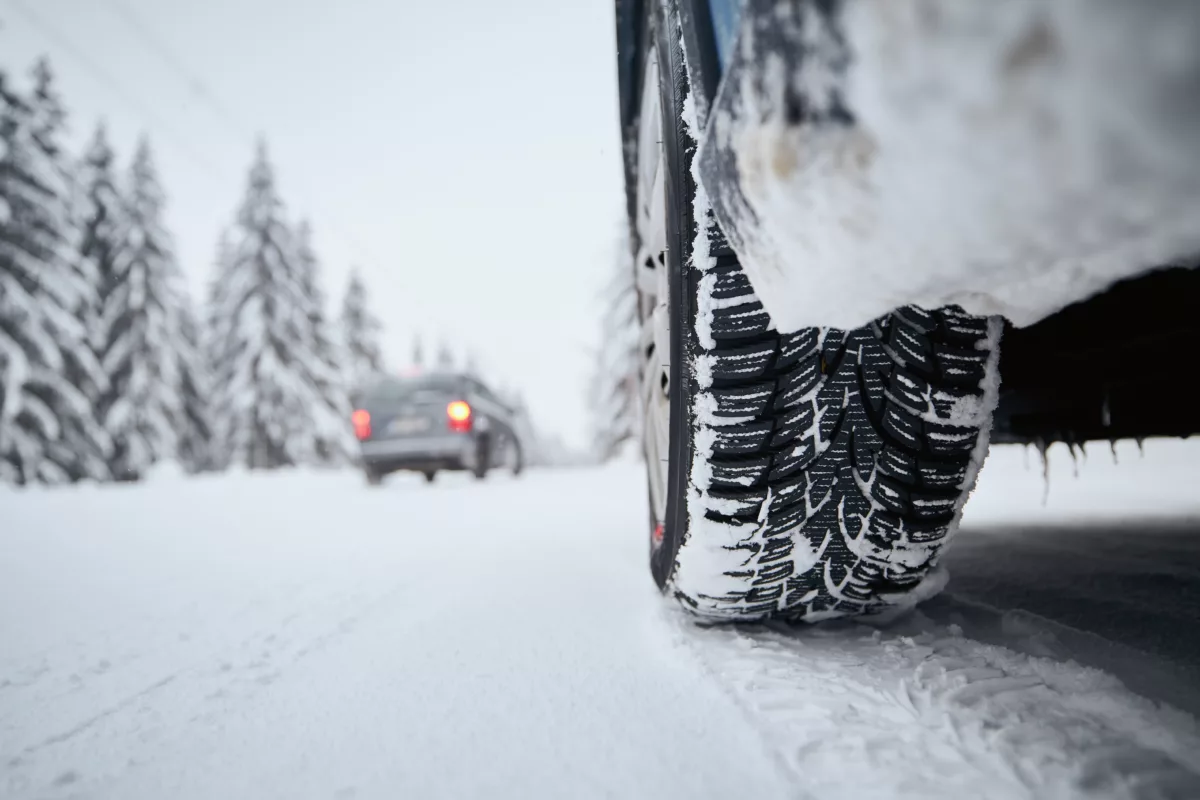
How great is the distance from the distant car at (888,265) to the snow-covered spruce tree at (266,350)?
67.3 ft

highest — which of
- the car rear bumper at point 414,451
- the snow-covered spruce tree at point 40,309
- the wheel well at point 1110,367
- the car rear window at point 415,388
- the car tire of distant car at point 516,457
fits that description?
the snow-covered spruce tree at point 40,309

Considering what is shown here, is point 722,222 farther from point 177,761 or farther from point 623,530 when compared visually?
point 623,530

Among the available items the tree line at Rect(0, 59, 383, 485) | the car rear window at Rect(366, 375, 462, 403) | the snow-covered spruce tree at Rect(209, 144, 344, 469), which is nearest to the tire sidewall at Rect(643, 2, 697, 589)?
the car rear window at Rect(366, 375, 462, 403)

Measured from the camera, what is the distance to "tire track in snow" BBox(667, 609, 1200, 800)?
0.69 m

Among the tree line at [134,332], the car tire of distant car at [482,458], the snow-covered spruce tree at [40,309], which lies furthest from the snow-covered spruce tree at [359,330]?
the car tire of distant car at [482,458]

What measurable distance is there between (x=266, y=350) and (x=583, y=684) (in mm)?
21024

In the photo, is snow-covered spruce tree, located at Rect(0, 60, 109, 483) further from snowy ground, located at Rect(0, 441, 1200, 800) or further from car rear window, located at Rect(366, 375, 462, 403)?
snowy ground, located at Rect(0, 441, 1200, 800)

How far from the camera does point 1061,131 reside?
1.30 feet

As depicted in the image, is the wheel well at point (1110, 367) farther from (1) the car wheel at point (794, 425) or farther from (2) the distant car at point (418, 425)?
(2) the distant car at point (418, 425)

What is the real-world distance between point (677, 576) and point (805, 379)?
0.45 metres

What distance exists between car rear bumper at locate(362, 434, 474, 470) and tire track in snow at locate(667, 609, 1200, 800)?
5277 mm

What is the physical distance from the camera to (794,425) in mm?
961

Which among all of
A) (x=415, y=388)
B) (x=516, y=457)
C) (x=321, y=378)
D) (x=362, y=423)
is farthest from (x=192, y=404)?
(x=415, y=388)

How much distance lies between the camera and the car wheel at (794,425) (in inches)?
36.5
